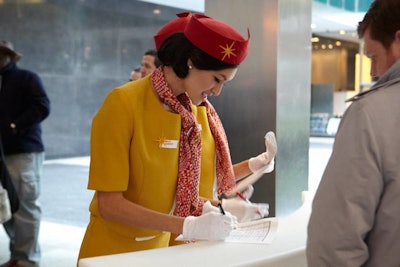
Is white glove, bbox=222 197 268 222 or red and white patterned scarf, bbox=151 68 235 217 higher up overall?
red and white patterned scarf, bbox=151 68 235 217

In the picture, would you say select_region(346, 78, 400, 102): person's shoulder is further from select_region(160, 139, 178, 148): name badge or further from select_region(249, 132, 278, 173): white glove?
select_region(249, 132, 278, 173): white glove

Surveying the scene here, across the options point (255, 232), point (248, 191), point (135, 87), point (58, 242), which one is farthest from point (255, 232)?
point (58, 242)

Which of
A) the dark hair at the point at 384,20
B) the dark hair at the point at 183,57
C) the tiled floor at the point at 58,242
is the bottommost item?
the tiled floor at the point at 58,242

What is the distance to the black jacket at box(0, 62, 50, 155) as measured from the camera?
13.4 ft

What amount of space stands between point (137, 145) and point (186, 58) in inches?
12.3

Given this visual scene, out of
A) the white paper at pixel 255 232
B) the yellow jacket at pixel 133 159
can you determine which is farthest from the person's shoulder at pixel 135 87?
the white paper at pixel 255 232

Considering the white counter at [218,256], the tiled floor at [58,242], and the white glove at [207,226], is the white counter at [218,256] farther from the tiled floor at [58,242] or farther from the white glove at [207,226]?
the tiled floor at [58,242]

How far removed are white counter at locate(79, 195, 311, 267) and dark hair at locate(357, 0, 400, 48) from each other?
0.72 metres

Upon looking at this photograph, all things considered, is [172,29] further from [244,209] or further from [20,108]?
[20,108]

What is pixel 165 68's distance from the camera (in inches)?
74.5

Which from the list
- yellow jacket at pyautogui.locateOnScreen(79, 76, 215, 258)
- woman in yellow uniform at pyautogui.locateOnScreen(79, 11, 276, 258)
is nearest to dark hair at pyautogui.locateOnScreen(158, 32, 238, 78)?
woman in yellow uniform at pyautogui.locateOnScreen(79, 11, 276, 258)

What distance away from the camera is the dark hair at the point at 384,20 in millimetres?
1210

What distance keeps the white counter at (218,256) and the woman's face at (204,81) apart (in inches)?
18.8

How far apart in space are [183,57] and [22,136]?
8.44ft
